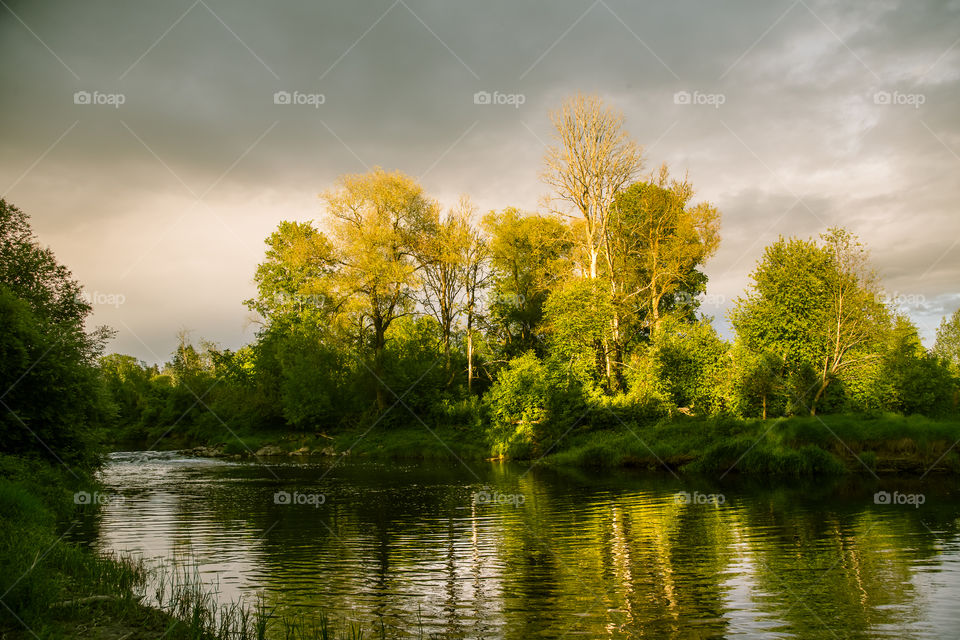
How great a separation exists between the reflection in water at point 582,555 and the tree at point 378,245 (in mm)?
25061

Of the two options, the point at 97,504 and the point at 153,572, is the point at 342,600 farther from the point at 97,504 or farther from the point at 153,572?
the point at 97,504

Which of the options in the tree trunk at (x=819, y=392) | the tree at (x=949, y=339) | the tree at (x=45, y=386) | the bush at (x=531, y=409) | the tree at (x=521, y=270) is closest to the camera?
the tree at (x=45, y=386)

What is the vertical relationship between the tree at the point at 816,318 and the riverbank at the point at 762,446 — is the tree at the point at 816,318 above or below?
above

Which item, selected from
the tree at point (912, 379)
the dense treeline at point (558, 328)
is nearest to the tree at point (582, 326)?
the dense treeline at point (558, 328)

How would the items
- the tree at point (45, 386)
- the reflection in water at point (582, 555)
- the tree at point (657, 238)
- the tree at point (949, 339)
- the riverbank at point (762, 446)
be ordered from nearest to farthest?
the reflection in water at point (582, 555)
the tree at point (45, 386)
the riverbank at point (762, 446)
the tree at point (657, 238)
the tree at point (949, 339)

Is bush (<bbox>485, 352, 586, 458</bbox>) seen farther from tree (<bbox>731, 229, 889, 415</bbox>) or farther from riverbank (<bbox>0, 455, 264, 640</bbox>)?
riverbank (<bbox>0, 455, 264, 640</bbox>)

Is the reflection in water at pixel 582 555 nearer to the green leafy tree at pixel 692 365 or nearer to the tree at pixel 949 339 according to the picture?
the green leafy tree at pixel 692 365

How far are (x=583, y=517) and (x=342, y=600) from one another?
36.6 feet

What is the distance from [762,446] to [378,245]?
32.8 metres

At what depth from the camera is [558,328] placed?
153ft

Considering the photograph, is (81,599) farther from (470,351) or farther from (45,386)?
(470,351)

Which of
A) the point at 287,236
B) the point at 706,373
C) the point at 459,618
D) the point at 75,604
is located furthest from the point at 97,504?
the point at 287,236

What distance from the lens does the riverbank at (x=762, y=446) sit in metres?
31.1

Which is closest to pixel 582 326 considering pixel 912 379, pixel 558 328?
pixel 558 328
